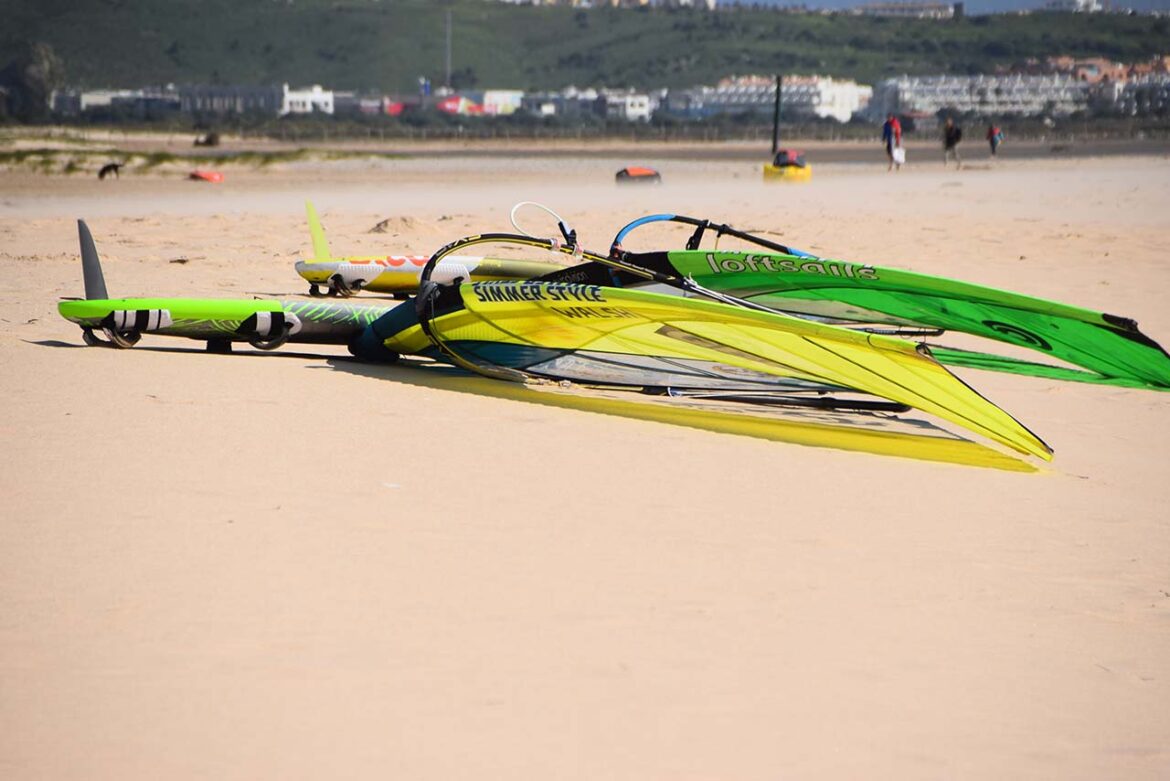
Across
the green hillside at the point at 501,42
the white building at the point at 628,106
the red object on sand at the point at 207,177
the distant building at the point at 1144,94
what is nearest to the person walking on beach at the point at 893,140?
the red object on sand at the point at 207,177

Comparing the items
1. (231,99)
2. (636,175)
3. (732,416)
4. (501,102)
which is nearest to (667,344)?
(732,416)

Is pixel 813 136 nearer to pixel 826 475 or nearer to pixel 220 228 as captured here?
pixel 220 228

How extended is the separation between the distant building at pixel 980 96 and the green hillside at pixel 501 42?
17.4m

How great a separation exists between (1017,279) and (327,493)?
27.2 ft

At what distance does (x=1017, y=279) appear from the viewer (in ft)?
37.3

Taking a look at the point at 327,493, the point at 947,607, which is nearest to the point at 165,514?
the point at 327,493

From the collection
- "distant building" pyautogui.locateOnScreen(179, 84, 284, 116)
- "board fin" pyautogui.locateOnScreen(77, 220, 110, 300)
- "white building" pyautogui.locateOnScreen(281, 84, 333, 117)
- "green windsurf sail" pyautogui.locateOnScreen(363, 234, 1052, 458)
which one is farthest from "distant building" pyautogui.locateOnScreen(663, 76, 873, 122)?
"green windsurf sail" pyautogui.locateOnScreen(363, 234, 1052, 458)

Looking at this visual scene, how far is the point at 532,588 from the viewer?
392 cm

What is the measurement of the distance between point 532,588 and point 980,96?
155 m

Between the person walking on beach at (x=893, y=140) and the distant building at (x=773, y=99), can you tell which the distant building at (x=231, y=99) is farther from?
the person walking on beach at (x=893, y=140)

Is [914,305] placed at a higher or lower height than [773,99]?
lower

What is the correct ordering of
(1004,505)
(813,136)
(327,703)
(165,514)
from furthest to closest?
(813,136) → (1004,505) → (165,514) → (327,703)

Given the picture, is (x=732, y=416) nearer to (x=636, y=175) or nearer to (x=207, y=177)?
(x=636, y=175)

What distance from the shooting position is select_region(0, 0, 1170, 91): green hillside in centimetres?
16050
